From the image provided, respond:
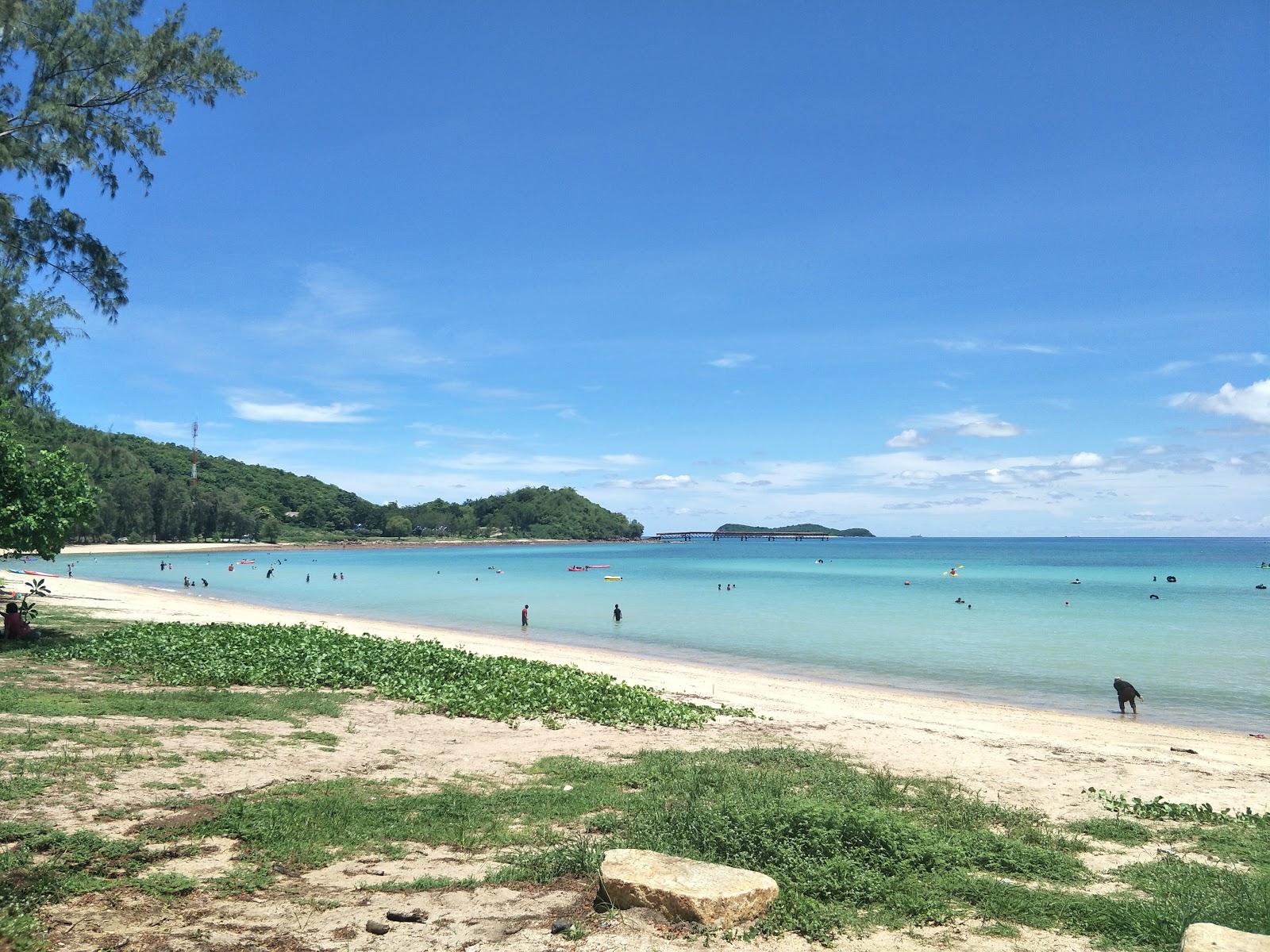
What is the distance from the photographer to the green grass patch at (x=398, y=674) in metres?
13.6

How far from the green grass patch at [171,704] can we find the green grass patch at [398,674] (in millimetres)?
1270

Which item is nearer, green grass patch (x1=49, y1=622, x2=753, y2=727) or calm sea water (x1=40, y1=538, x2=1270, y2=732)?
green grass patch (x1=49, y1=622, x2=753, y2=727)

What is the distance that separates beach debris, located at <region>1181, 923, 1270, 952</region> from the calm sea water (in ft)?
57.8

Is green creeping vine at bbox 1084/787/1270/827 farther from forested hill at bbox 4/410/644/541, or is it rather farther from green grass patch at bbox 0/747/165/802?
forested hill at bbox 4/410/644/541

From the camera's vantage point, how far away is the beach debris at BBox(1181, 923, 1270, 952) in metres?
4.38

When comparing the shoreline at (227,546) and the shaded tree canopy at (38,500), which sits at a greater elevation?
the shaded tree canopy at (38,500)

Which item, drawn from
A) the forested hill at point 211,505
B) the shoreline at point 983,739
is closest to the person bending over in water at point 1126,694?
the shoreline at point 983,739

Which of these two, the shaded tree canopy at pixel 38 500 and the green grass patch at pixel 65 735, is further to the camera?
the shaded tree canopy at pixel 38 500

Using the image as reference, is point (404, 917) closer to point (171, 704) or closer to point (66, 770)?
point (66, 770)

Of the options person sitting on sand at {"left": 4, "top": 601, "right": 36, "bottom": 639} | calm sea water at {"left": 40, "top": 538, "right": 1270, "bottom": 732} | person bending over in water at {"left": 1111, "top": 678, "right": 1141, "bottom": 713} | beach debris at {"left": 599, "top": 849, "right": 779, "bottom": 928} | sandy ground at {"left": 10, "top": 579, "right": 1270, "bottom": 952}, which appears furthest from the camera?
calm sea water at {"left": 40, "top": 538, "right": 1270, "bottom": 732}

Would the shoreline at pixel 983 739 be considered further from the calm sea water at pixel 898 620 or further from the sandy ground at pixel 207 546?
the sandy ground at pixel 207 546

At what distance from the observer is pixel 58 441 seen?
28.6 m

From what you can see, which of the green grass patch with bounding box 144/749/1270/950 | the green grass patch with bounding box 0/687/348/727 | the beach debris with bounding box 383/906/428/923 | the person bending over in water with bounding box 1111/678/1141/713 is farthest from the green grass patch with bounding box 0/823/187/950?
the person bending over in water with bounding box 1111/678/1141/713

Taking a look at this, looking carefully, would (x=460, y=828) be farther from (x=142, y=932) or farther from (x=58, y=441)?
(x=58, y=441)
